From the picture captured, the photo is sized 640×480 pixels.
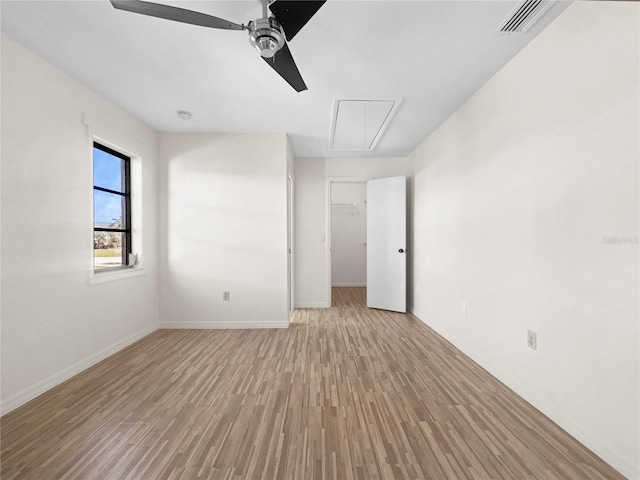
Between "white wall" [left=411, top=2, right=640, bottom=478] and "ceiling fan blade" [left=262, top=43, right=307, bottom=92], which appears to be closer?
"white wall" [left=411, top=2, right=640, bottom=478]

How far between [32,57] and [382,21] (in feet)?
8.24

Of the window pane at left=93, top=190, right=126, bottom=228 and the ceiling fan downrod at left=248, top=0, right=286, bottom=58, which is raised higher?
the ceiling fan downrod at left=248, top=0, right=286, bottom=58

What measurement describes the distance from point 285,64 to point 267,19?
0.94 ft

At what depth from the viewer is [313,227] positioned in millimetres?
4828

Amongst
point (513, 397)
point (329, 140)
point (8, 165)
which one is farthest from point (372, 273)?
point (8, 165)

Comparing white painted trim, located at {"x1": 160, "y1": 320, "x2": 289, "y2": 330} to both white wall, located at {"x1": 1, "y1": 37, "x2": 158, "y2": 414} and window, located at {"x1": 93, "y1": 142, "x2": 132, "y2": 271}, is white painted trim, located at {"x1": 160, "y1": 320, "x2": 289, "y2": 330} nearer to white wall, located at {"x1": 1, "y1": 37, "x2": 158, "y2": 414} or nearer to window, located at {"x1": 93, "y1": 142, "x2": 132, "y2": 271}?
white wall, located at {"x1": 1, "y1": 37, "x2": 158, "y2": 414}

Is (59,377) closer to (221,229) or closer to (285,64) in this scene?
(221,229)

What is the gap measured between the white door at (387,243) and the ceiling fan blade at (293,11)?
10.5 ft

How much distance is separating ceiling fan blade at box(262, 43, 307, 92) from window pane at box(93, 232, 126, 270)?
2.44 metres

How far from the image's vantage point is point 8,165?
1954 mm

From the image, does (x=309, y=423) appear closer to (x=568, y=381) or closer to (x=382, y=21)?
(x=568, y=381)

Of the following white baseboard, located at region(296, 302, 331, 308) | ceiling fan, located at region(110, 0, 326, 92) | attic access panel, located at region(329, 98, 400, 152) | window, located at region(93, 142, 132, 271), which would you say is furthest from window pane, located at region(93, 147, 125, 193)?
white baseboard, located at region(296, 302, 331, 308)

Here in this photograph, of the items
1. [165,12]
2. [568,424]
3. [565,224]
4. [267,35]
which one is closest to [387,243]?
[565,224]

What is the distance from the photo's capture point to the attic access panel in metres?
2.84
